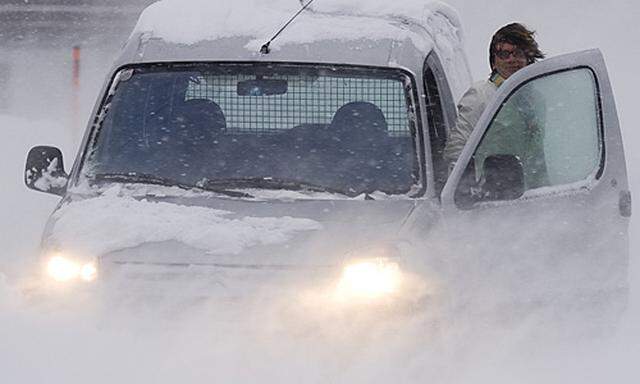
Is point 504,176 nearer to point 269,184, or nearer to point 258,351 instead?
point 269,184

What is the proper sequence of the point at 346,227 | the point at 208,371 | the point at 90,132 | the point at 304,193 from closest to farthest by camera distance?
the point at 208,371 → the point at 346,227 → the point at 304,193 → the point at 90,132

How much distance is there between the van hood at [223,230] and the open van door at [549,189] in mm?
323

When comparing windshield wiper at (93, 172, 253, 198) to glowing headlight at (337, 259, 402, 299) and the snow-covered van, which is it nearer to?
the snow-covered van

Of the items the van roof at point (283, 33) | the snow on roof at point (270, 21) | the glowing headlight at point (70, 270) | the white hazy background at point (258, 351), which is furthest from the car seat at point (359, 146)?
the glowing headlight at point (70, 270)

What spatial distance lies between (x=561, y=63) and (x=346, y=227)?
47.5 inches

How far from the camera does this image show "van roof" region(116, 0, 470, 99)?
6.70 meters

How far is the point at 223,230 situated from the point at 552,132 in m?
1.60

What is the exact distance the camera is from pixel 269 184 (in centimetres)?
636

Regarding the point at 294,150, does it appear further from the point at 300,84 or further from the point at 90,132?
the point at 90,132

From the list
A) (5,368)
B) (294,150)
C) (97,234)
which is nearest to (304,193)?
(294,150)

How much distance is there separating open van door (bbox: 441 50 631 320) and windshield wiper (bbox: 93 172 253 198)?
881 mm

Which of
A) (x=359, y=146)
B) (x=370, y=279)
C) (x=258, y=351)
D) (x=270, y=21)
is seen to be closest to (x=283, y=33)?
(x=270, y=21)

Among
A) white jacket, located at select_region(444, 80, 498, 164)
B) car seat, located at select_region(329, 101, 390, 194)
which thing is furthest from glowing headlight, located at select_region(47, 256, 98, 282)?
white jacket, located at select_region(444, 80, 498, 164)

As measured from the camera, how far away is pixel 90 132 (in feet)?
22.2
